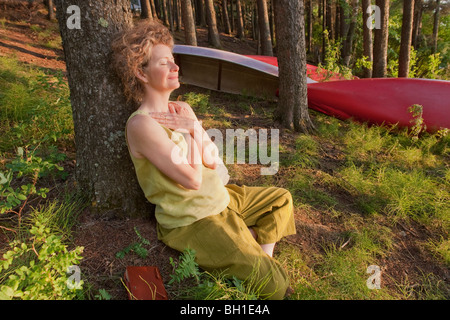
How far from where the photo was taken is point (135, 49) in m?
1.92

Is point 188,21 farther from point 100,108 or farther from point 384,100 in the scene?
point 100,108

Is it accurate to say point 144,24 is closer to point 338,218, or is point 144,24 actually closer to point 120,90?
point 120,90

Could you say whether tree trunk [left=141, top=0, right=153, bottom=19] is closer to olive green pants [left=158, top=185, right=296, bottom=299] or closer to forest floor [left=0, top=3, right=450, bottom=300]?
forest floor [left=0, top=3, right=450, bottom=300]

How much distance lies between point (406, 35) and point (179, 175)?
25.5 feet

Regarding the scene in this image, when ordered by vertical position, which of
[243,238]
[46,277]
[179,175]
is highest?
[179,175]

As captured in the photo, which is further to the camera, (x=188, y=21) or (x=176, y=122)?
(x=188, y=21)

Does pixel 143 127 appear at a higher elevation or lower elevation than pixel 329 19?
lower

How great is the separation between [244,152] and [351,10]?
9287mm

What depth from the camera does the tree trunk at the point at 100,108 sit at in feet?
6.81

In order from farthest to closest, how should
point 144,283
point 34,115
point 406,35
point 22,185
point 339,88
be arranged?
point 406,35
point 339,88
point 34,115
point 22,185
point 144,283

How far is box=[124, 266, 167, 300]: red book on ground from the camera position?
175cm

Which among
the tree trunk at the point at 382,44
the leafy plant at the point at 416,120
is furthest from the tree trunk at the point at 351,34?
the leafy plant at the point at 416,120

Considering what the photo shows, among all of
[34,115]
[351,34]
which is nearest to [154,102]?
[34,115]

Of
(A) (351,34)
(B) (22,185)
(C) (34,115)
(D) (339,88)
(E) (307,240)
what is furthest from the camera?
(A) (351,34)
